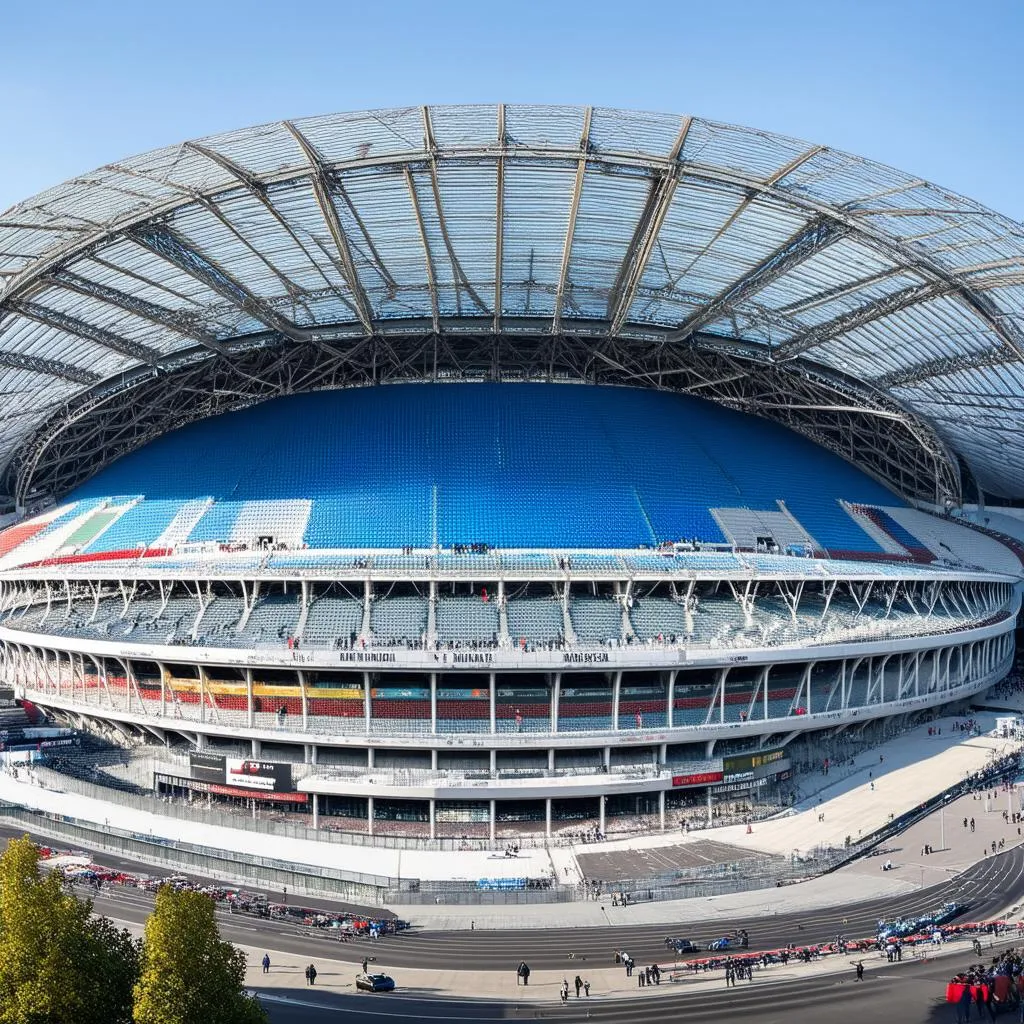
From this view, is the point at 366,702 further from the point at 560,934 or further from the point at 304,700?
the point at 560,934

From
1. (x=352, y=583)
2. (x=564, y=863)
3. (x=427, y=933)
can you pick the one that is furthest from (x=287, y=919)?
(x=352, y=583)

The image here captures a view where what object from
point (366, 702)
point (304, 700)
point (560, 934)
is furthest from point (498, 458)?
point (560, 934)

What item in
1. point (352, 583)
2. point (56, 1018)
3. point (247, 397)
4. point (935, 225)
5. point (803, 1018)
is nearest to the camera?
point (56, 1018)

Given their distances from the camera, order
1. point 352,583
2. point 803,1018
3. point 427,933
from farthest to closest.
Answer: point 352,583 < point 427,933 < point 803,1018

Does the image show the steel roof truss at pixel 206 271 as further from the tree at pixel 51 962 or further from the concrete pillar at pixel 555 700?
the tree at pixel 51 962

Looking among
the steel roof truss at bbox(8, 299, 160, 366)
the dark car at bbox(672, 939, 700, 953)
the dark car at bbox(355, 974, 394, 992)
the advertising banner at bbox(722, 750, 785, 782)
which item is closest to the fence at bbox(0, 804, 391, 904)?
the dark car at bbox(355, 974, 394, 992)

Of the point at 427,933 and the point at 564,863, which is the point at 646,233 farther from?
the point at 427,933

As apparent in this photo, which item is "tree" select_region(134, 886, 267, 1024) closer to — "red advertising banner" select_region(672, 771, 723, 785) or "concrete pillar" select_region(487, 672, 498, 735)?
"concrete pillar" select_region(487, 672, 498, 735)
